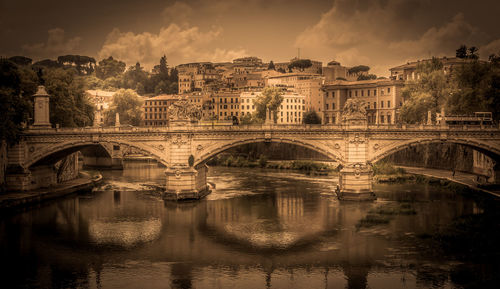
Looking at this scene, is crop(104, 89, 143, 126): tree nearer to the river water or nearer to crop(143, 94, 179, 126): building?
crop(143, 94, 179, 126): building

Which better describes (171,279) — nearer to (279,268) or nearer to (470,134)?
(279,268)

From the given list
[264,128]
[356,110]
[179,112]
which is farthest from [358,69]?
[179,112]

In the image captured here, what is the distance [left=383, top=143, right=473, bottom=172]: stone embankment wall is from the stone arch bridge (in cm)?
1467

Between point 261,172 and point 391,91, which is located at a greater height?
point 391,91

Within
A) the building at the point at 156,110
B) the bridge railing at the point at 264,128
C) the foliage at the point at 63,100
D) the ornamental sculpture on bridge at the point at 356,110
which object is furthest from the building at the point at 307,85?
the ornamental sculpture on bridge at the point at 356,110

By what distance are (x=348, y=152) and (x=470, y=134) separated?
389 inches

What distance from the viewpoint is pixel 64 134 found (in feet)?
150

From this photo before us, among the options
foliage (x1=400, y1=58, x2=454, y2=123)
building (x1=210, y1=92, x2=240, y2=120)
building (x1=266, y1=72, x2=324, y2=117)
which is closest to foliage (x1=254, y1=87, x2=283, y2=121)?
building (x1=266, y1=72, x2=324, y2=117)

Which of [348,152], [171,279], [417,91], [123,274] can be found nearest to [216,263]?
[171,279]

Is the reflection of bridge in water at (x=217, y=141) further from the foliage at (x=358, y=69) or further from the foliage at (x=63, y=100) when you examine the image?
the foliage at (x=358, y=69)

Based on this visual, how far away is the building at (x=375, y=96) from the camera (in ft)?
290

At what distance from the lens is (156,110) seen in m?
116

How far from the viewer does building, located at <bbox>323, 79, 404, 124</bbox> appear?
88375 millimetres

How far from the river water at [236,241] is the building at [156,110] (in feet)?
214
